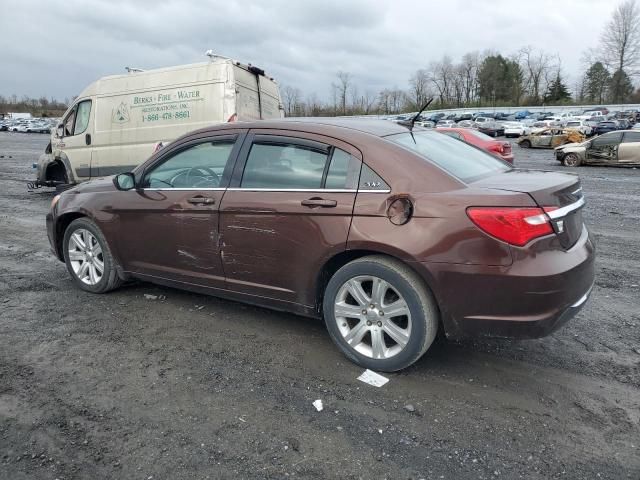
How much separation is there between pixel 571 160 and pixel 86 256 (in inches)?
735

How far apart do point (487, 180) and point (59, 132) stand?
10.7 m

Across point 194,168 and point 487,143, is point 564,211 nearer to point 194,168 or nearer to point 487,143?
point 194,168

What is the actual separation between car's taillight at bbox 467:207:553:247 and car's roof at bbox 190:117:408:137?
3.38 ft

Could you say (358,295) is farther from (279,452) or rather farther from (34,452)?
(34,452)

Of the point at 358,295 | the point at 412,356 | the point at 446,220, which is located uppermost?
the point at 446,220

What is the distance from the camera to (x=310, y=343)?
3828 mm

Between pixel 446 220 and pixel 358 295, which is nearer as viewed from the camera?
pixel 446 220

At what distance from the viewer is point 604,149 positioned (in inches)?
727

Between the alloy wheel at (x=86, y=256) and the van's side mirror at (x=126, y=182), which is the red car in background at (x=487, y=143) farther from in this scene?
the alloy wheel at (x=86, y=256)

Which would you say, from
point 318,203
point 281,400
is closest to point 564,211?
point 318,203

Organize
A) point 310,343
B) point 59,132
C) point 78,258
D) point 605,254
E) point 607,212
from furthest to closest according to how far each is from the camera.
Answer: point 59,132 → point 607,212 → point 605,254 → point 78,258 → point 310,343

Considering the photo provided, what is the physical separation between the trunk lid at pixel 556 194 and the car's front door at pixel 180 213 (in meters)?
1.96

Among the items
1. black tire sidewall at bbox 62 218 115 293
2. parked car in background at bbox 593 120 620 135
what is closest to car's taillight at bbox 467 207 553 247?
black tire sidewall at bbox 62 218 115 293

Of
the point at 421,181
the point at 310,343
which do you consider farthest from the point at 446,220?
the point at 310,343
